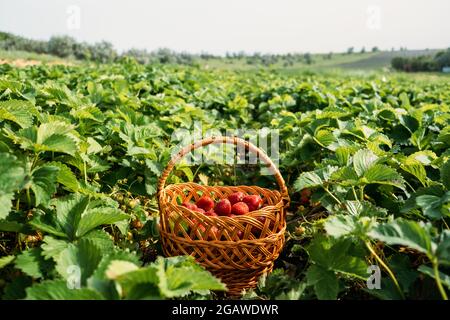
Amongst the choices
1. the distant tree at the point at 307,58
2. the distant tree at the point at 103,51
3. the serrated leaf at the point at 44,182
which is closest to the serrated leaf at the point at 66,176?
the serrated leaf at the point at 44,182

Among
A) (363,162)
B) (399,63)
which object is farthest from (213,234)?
(399,63)

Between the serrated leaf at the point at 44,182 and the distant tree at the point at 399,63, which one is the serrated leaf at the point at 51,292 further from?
the distant tree at the point at 399,63

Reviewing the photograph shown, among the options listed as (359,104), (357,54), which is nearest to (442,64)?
(357,54)

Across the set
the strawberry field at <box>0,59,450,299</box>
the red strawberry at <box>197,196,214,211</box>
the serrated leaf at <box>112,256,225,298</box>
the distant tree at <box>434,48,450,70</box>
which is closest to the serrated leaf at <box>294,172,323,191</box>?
the strawberry field at <box>0,59,450,299</box>

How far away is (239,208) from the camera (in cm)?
215

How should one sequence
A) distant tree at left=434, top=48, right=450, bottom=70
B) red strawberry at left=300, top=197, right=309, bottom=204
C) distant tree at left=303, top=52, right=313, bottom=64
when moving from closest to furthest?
1. red strawberry at left=300, top=197, right=309, bottom=204
2. distant tree at left=434, top=48, right=450, bottom=70
3. distant tree at left=303, top=52, right=313, bottom=64

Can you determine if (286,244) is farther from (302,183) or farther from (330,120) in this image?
(330,120)

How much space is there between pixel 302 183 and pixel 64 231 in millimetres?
1151

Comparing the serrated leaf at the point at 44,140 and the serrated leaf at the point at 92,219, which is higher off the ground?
the serrated leaf at the point at 44,140

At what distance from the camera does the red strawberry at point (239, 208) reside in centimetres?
214

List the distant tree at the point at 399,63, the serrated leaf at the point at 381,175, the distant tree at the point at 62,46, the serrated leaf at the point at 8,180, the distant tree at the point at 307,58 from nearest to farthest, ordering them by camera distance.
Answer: the serrated leaf at the point at 8,180
the serrated leaf at the point at 381,175
the distant tree at the point at 62,46
the distant tree at the point at 399,63
the distant tree at the point at 307,58

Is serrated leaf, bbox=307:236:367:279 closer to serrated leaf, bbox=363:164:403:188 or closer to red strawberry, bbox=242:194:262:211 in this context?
serrated leaf, bbox=363:164:403:188

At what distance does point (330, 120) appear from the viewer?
347 cm

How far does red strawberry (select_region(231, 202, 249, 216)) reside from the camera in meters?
2.14
